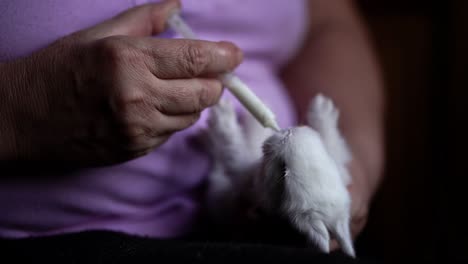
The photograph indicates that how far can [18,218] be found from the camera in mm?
687

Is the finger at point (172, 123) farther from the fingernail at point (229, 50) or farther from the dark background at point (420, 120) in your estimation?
the dark background at point (420, 120)

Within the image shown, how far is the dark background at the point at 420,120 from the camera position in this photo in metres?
1.50

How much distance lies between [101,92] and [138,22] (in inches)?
4.9

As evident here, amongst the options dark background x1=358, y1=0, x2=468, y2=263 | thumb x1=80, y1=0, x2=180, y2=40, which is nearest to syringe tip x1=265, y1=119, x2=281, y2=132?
thumb x1=80, y1=0, x2=180, y2=40

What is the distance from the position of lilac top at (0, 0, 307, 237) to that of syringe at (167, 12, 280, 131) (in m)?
0.05

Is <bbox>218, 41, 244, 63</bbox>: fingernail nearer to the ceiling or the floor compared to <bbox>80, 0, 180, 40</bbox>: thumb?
nearer to the floor

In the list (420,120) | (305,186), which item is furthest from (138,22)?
(420,120)

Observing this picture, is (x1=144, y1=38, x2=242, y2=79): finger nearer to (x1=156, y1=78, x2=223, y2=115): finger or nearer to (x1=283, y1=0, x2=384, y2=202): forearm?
(x1=156, y1=78, x2=223, y2=115): finger

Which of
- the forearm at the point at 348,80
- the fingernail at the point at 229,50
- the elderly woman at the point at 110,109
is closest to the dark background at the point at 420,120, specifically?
the forearm at the point at 348,80

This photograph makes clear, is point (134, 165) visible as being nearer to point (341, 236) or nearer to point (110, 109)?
point (110, 109)

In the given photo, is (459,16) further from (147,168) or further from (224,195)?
(147,168)

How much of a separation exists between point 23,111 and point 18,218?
A: 0.54 ft

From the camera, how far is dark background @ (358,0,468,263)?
1.50m

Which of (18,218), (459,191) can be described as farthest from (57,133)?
(459,191)
